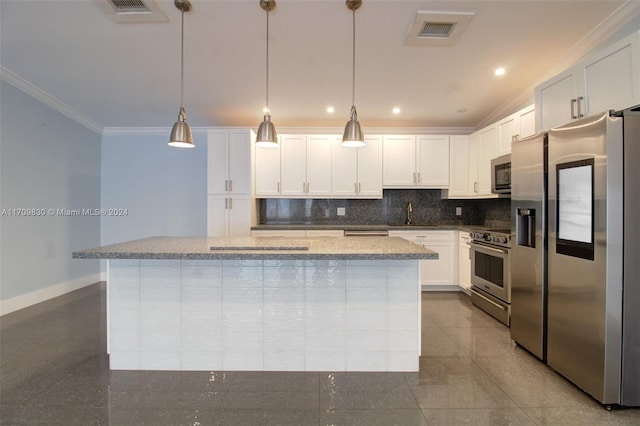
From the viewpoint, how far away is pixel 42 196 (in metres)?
3.88

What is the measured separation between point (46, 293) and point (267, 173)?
10.5ft

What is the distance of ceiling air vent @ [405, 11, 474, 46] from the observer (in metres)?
2.34

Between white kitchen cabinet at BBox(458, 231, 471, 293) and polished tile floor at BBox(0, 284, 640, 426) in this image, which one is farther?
white kitchen cabinet at BBox(458, 231, 471, 293)

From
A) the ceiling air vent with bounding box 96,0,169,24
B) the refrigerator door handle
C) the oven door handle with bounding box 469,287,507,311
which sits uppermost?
the ceiling air vent with bounding box 96,0,169,24

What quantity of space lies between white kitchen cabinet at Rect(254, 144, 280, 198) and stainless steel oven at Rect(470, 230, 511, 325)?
272 cm

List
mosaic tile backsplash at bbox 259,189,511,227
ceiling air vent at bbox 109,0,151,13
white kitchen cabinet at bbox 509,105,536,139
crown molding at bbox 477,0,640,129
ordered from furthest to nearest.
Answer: mosaic tile backsplash at bbox 259,189,511,227 < white kitchen cabinet at bbox 509,105,536,139 < crown molding at bbox 477,0,640,129 < ceiling air vent at bbox 109,0,151,13

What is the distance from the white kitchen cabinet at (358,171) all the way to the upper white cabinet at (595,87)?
2192 millimetres

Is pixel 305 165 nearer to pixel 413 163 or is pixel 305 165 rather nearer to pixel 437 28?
pixel 413 163

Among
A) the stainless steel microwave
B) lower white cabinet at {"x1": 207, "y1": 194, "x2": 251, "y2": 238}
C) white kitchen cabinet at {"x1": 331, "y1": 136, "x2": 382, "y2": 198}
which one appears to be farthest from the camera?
white kitchen cabinet at {"x1": 331, "y1": 136, "x2": 382, "y2": 198}

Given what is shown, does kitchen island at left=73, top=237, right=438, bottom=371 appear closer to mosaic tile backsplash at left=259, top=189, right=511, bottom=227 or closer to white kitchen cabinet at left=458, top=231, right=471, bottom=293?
white kitchen cabinet at left=458, top=231, right=471, bottom=293

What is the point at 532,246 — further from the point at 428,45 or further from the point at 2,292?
the point at 2,292

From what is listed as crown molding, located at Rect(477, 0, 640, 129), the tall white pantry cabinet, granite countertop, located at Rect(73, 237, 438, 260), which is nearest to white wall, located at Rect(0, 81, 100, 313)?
the tall white pantry cabinet

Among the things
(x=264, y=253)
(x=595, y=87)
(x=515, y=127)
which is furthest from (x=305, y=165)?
(x=595, y=87)

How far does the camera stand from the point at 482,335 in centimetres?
293
